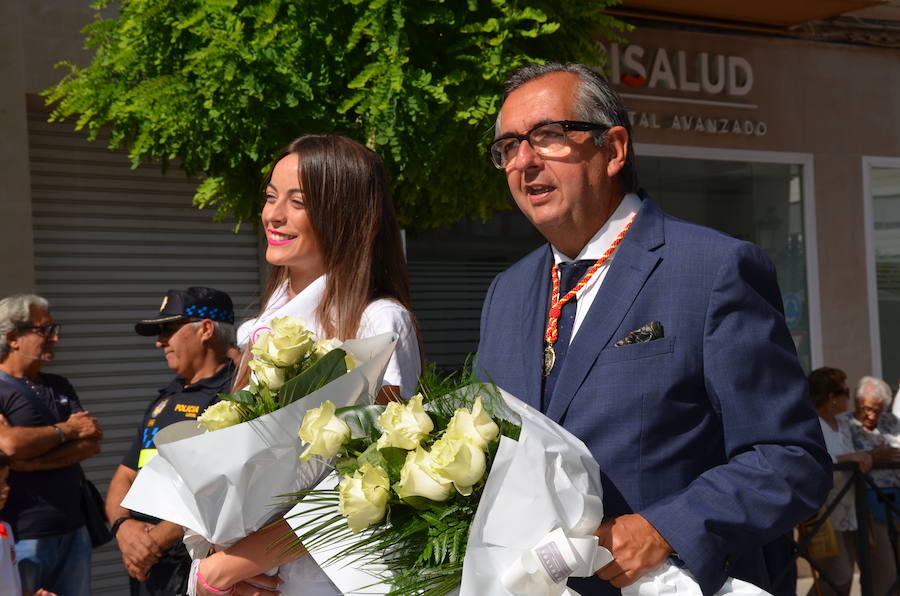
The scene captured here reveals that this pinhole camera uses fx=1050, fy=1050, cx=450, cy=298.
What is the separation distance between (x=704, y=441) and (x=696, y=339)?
0.70ft

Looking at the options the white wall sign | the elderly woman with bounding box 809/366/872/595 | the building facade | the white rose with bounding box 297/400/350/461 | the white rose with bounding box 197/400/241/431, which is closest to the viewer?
A: the white rose with bounding box 297/400/350/461

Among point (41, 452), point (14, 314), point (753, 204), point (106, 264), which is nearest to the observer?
point (41, 452)

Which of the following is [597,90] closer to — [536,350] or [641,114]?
[536,350]

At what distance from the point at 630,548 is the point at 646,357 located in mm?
416

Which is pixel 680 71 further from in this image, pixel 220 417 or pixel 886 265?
pixel 220 417

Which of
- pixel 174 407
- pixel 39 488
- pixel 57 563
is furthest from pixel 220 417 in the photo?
pixel 57 563

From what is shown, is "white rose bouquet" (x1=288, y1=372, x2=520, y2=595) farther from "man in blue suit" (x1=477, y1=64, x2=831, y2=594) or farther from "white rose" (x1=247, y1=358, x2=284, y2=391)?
"white rose" (x1=247, y1=358, x2=284, y2=391)

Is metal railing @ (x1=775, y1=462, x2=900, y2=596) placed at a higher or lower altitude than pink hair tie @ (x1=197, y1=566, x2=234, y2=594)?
lower

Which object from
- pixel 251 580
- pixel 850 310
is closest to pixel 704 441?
pixel 251 580

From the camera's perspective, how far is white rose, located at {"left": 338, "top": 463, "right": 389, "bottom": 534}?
1.83 m

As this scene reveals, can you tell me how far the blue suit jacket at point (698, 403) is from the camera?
1.96 meters

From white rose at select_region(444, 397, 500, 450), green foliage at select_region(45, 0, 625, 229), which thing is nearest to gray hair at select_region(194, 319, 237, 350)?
green foliage at select_region(45, 0, 625, 229)

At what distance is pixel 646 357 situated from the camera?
7.03 feet

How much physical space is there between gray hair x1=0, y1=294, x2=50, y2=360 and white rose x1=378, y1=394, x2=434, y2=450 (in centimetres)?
488
